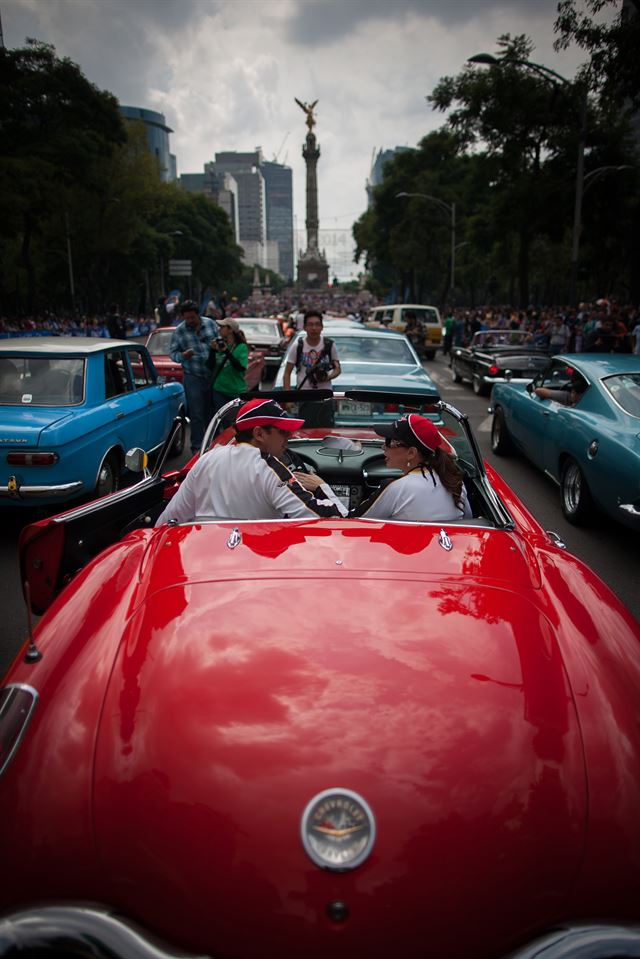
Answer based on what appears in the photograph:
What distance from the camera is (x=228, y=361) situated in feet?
29.1

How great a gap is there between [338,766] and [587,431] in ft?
18.2

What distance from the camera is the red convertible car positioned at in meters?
1.48

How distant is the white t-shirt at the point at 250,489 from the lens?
10.3ft

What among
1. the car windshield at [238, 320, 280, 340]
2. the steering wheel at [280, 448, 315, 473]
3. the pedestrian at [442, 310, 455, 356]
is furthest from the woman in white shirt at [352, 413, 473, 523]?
the pedestrian at [442, 310, 455, 356]

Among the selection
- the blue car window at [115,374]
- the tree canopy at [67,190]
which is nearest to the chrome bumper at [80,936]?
the blue car window at [115,374]

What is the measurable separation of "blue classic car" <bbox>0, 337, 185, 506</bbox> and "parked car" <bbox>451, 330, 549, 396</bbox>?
26.9 feet

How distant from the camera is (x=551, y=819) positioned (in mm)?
1618

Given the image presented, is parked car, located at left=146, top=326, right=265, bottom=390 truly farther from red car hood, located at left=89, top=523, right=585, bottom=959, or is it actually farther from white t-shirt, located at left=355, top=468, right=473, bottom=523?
red car hood, located at left=89, top=523, right=585, bottom=959

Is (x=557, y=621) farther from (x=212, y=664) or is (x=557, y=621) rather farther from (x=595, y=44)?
(x=595, y=44)

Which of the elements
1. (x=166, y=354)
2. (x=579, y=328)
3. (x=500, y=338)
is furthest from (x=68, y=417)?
(x=579, y=328)

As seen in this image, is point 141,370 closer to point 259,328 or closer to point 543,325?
point 259,328

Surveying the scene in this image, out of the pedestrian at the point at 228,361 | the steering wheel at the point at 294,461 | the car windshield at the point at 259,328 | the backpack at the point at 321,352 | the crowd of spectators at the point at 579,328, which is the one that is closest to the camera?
the steering wheel at the point at 294,461

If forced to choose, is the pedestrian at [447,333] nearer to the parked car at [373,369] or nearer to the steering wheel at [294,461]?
the parked car at [373,369]

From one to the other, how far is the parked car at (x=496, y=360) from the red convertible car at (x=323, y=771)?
40.2ft
